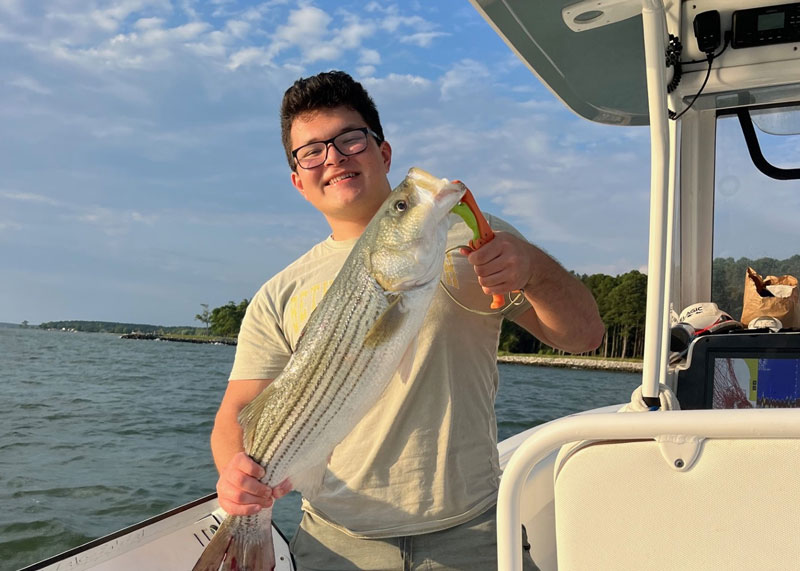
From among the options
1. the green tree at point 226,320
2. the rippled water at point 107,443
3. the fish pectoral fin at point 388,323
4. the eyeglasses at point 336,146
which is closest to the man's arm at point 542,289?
the fish pectoral fin at point 388,323

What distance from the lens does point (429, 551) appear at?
2211 millimetres

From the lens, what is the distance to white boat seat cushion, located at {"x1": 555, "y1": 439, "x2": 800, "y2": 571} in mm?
1384

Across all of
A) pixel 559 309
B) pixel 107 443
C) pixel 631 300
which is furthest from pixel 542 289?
pixel 631 300

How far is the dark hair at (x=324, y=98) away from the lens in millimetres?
2500

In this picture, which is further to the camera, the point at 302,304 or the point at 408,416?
the point at 302,304

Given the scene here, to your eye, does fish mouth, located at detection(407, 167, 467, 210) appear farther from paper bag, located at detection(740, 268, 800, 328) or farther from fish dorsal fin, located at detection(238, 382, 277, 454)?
paper bag, located at detection(740, 268, 800, 328)

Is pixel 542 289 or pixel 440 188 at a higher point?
pixel 440 188

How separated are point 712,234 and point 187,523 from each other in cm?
366

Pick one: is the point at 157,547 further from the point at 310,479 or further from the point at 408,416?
the point at 408,416

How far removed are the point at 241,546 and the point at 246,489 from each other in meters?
0.21

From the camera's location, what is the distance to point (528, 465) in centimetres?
153

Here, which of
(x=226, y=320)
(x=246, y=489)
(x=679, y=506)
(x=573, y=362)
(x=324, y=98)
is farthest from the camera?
(x=226, y=320)

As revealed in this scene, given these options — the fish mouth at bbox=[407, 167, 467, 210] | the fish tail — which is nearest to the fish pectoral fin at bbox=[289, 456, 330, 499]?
the fish tail

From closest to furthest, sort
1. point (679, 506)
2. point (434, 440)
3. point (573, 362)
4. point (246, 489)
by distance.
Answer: point (679, 506), point (246, 489), point (434, 440), point (573, 362)
